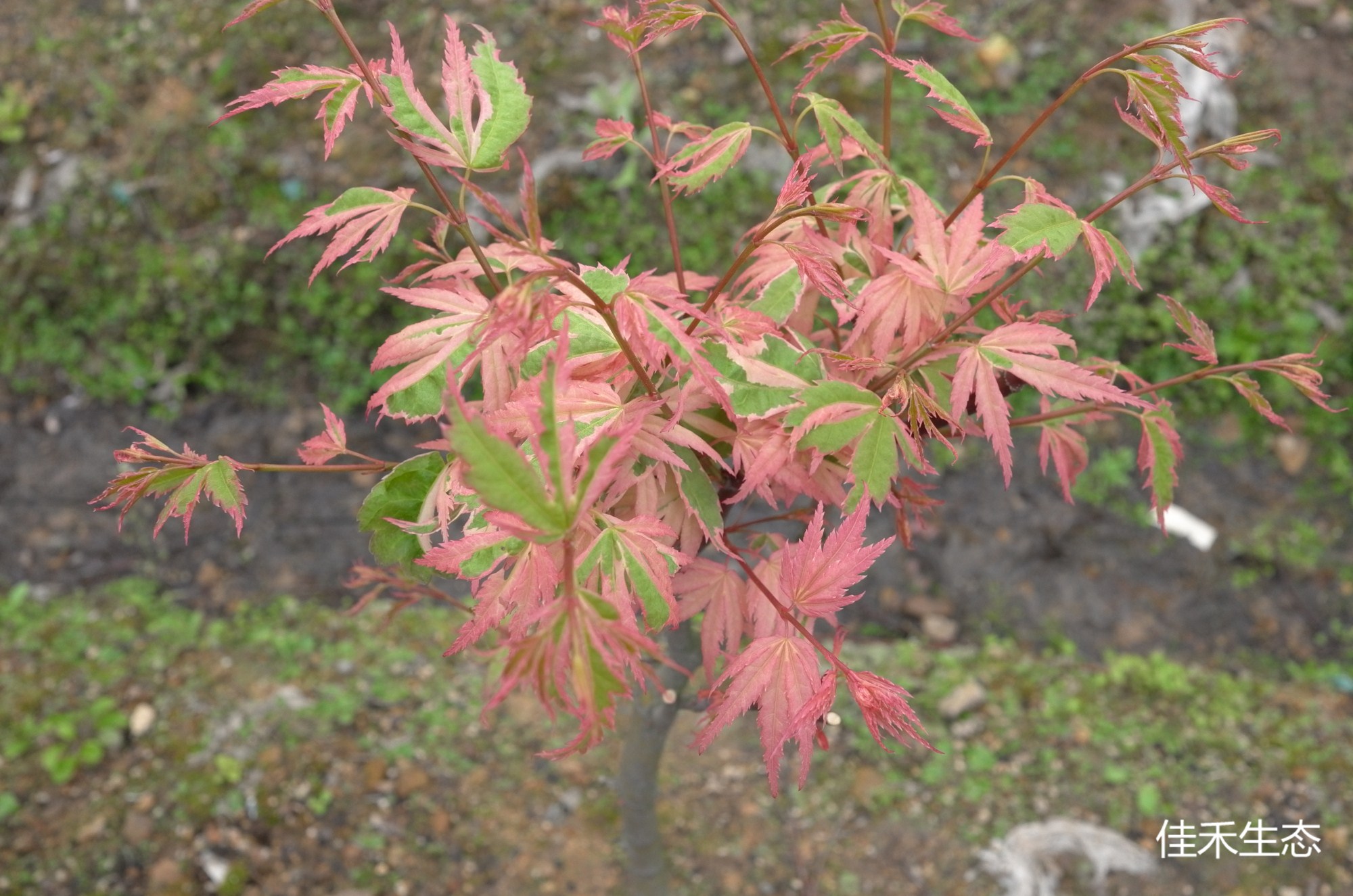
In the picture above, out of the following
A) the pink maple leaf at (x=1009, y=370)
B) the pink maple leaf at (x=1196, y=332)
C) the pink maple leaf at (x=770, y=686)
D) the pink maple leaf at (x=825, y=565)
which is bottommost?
the pink maple leaf at (x=770, y=686)

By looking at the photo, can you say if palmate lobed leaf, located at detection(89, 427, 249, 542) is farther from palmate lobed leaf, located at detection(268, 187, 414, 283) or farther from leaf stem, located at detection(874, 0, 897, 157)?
leaf stem, located at detection(874, 0, 897, 157)

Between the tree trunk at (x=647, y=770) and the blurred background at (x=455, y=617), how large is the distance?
252 millimetres

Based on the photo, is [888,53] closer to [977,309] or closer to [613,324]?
[977,309]

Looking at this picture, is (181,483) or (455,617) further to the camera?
(455,617)

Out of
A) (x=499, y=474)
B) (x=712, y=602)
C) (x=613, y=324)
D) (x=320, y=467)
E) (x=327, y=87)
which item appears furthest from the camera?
(x=712, y=602)

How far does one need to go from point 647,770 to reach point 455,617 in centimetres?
140

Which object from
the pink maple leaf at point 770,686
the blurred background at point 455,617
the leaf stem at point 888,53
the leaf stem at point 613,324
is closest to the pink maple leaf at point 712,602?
the pink maple leaf at point 770,686

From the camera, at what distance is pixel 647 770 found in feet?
6.68

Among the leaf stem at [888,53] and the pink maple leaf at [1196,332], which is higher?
the leaf stem at [888,53]

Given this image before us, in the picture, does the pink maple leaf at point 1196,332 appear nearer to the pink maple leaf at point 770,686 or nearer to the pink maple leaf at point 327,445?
the pink maple leaf at point 770,686

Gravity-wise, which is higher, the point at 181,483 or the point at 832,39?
the point at 832,39

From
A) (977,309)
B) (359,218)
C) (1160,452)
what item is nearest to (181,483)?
(359,218)

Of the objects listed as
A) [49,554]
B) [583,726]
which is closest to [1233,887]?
[583,726]

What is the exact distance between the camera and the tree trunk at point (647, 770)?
1792 mm
